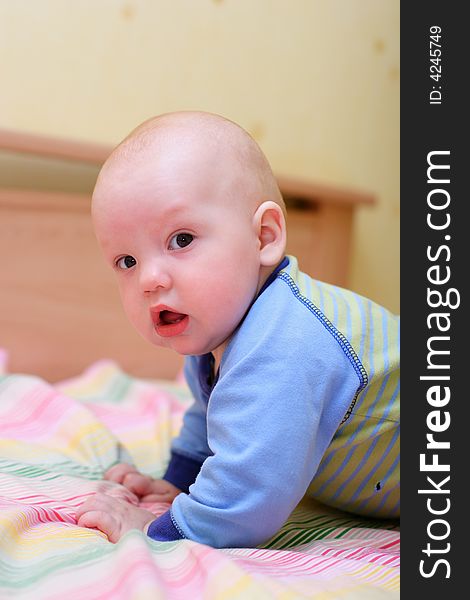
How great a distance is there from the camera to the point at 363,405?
0.82 meters

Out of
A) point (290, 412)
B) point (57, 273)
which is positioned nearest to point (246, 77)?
point (57, 273)

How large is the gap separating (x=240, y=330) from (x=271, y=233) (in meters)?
0.11

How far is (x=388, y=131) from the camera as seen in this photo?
2.23m

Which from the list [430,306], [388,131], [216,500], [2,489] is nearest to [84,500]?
[2,489]

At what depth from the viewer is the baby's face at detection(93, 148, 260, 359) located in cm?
78

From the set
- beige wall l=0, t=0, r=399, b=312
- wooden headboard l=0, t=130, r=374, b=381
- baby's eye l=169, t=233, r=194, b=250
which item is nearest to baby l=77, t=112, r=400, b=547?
baby's eye l=169, t=233, r=194, b=250

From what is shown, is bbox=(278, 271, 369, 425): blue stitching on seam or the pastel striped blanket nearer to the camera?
the pastel striped blanket

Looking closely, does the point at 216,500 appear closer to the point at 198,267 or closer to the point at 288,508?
→ the point at 288,508

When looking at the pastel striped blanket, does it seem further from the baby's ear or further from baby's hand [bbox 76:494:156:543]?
the baby's ear

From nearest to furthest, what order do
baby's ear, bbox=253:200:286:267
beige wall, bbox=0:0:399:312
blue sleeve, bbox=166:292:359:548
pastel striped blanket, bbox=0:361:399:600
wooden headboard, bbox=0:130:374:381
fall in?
pastel striped blanket, bbox=0:361:399:600, blue sleeve, bbox=166:292:359:548, baby's ear, bbox=253:200:286:267, wooden headboard, bbox=0:130:374:381, beige wall, bbox=0:0:399:312

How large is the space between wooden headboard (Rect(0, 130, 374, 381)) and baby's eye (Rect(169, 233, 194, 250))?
78 centimetres

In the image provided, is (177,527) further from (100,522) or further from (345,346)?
(345,346)

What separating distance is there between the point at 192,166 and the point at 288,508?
1.10 ft

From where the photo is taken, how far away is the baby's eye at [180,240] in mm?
785
